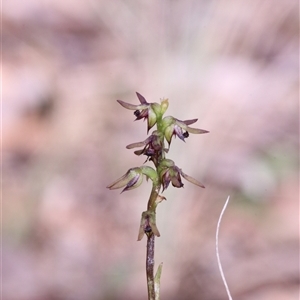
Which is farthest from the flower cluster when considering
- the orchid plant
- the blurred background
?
the blurred background

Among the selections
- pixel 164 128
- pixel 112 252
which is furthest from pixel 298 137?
pixel 164 128

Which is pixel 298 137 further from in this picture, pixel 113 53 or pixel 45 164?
pixel 45 164

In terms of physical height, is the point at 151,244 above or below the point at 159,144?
below

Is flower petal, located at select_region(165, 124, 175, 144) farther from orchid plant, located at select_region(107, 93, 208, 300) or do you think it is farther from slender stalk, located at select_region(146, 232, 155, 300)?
slender stalk, located at select_region(146, 232, 155, 300)

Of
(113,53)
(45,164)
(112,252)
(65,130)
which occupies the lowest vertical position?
(112,252)

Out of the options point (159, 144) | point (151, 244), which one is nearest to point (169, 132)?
point (159, 144)

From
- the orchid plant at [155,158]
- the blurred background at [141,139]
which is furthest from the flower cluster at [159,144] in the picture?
the blurred background at [141,139]

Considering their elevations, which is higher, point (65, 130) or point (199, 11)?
point (199, 11)

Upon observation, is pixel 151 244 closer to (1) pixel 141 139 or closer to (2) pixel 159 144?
(2) pixel 159 144
